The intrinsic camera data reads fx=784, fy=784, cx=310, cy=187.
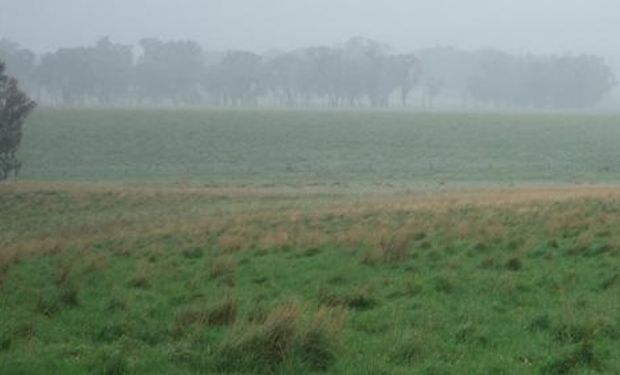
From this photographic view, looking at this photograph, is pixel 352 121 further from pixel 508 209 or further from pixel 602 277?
pixel 602 277

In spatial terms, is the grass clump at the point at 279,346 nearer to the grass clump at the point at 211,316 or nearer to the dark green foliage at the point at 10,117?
the grass clump at the point at 211,316

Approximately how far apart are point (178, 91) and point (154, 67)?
7.12m

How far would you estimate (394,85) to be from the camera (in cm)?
16500

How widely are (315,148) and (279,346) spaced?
72.2 metres

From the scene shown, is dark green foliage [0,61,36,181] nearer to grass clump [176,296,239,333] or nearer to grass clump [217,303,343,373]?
grass clump [176,296,239,333]

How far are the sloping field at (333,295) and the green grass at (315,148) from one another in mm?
29032

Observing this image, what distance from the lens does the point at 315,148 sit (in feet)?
265

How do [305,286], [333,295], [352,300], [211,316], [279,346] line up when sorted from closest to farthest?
[279,346]
[211,316]
[352,300]
[333,295]
[305,286]

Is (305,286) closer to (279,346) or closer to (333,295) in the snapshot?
(333,295)

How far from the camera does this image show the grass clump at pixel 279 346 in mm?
8648

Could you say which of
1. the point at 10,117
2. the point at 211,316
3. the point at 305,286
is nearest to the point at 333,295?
the point at 305,286

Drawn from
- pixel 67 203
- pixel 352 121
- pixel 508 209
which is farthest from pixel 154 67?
pixel 508 209

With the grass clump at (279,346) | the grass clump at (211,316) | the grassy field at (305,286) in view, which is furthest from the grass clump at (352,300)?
the grass clump at (279,346)

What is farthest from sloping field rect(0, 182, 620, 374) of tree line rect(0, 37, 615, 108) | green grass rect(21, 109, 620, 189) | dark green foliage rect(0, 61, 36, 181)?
tree line rect(0, 37, 615, 108)
